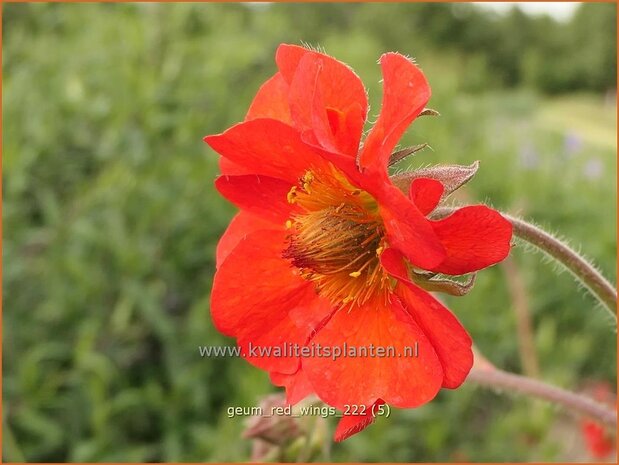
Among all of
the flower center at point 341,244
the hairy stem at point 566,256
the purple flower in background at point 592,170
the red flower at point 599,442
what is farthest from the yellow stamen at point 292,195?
the purple flower in background at point 592,170

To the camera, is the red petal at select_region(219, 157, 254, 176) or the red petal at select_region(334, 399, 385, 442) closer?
the red petal at select_region(334, 399, 385, 442)

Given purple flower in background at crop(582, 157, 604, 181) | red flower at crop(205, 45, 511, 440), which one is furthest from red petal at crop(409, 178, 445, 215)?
purple flower in background at crop(582, 157, 604, 181)

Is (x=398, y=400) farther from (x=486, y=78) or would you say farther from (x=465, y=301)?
(x=486, y=78)

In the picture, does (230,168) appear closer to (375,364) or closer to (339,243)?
(339,243)

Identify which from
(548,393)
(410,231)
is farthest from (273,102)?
(548,393)

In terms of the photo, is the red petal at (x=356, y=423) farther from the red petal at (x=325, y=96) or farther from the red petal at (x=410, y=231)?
the red petal at (x=325, y=96)

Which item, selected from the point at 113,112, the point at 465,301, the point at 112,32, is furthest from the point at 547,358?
the point at 112,32

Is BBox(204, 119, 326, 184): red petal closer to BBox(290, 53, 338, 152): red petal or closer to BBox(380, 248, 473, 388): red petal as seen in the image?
BBox(290, 53, 338, 152): red petal
